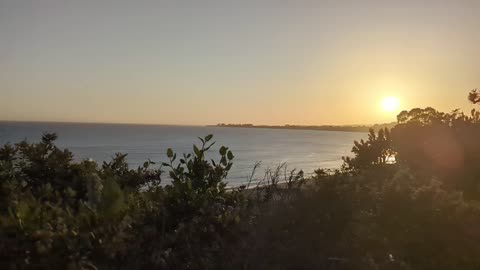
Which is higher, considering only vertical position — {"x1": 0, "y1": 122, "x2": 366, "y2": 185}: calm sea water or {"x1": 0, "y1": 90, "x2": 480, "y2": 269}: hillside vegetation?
{"x1": 0, "y1": 90, "x2": 480, "y2": 269}: hillside vegetation

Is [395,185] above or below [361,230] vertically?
above

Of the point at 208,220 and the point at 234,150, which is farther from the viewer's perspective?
the point at 234,150

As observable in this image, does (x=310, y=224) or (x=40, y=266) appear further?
(x=310, y=224)

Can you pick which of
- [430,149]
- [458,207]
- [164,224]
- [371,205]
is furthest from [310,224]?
[430,149]

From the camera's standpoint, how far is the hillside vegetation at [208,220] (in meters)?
3.58

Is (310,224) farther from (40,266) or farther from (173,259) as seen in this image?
(40,266)

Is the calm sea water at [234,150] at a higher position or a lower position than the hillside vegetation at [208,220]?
lower

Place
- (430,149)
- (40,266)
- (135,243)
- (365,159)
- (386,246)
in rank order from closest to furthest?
(40,266) → (135,243) → (386,246) → (365,159) → (430,149)

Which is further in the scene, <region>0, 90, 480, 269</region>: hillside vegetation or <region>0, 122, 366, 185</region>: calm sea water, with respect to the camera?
<region>0, 122, 366, 185</region>: calm sea water

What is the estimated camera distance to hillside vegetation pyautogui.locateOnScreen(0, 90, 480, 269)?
358cm

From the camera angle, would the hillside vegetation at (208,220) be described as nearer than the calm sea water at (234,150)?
Yes

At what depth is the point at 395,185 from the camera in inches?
249

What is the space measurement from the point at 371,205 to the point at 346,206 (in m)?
0.48

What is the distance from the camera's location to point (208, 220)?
4488 mm
